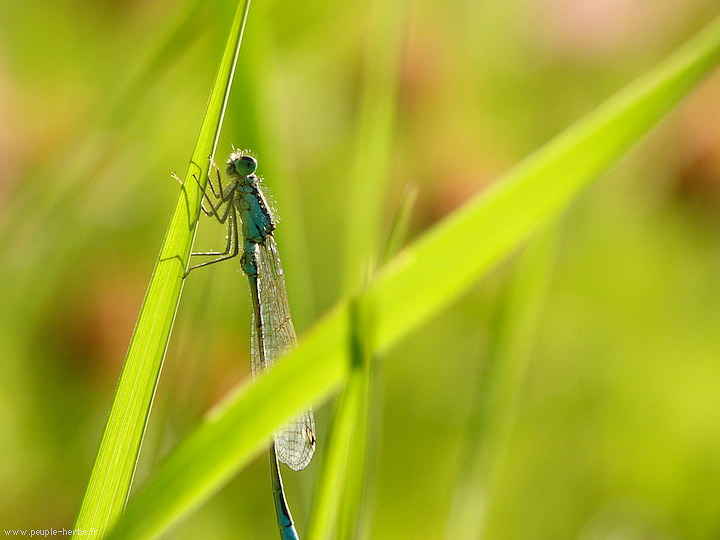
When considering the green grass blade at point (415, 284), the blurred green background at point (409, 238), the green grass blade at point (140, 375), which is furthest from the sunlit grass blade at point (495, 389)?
the green grass blade at point (140, 375)

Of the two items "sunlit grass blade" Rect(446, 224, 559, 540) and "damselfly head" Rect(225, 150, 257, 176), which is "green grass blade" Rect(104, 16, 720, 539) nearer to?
"sunlit grass blade" Rect(446, 224, 559, 540)

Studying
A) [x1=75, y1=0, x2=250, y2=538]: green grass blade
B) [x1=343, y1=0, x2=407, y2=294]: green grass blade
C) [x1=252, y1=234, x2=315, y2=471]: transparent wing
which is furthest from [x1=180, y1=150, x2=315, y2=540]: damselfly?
[x1=75, y1=0, x2=250, y2=538]: green grass blade

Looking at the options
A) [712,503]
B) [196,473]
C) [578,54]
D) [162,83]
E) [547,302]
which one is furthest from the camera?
[547,302]

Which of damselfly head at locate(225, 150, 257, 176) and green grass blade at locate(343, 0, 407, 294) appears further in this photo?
damselfly head at locate(225, 150, 257, 176)

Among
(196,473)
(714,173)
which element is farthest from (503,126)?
(196,473)

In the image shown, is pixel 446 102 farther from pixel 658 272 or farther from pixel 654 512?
pixel 654 512

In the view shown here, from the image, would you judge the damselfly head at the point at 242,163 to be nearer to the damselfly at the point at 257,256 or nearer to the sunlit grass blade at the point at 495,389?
the damselfly at the point at 257,256

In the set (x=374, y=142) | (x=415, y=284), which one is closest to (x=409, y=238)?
(x=374, y=142)
